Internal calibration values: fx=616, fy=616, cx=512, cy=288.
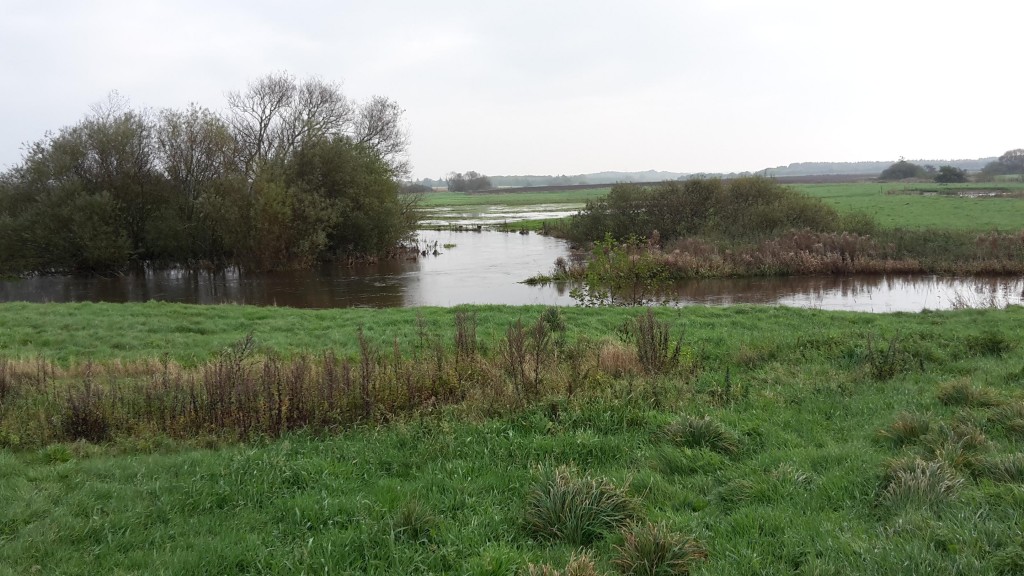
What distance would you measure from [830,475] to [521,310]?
11753 millimetres

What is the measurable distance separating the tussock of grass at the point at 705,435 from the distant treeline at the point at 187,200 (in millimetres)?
29409

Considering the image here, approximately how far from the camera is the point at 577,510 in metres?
4.21

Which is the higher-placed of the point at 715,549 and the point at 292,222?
the point at 292,222

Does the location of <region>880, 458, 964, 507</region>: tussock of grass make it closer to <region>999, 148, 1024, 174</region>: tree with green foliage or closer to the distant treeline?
the distant treeline

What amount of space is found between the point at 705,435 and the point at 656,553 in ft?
7.22

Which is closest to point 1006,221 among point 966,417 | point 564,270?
point 564,270

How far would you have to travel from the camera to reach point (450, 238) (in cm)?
5022

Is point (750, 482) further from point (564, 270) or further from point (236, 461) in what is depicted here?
point (564, 270)

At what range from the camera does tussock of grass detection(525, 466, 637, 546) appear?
13.5ft

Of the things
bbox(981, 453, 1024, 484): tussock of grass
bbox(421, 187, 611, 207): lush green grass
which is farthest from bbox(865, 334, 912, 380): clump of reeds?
bbox(421, 187, 611, 207): lush green grass

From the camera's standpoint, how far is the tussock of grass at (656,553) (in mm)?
3641

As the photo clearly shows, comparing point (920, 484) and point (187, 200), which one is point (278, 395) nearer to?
point (920, 484)

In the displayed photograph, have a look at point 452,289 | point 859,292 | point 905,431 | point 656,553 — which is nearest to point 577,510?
point 656,553

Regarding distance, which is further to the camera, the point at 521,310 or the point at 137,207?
the point at 137,207
